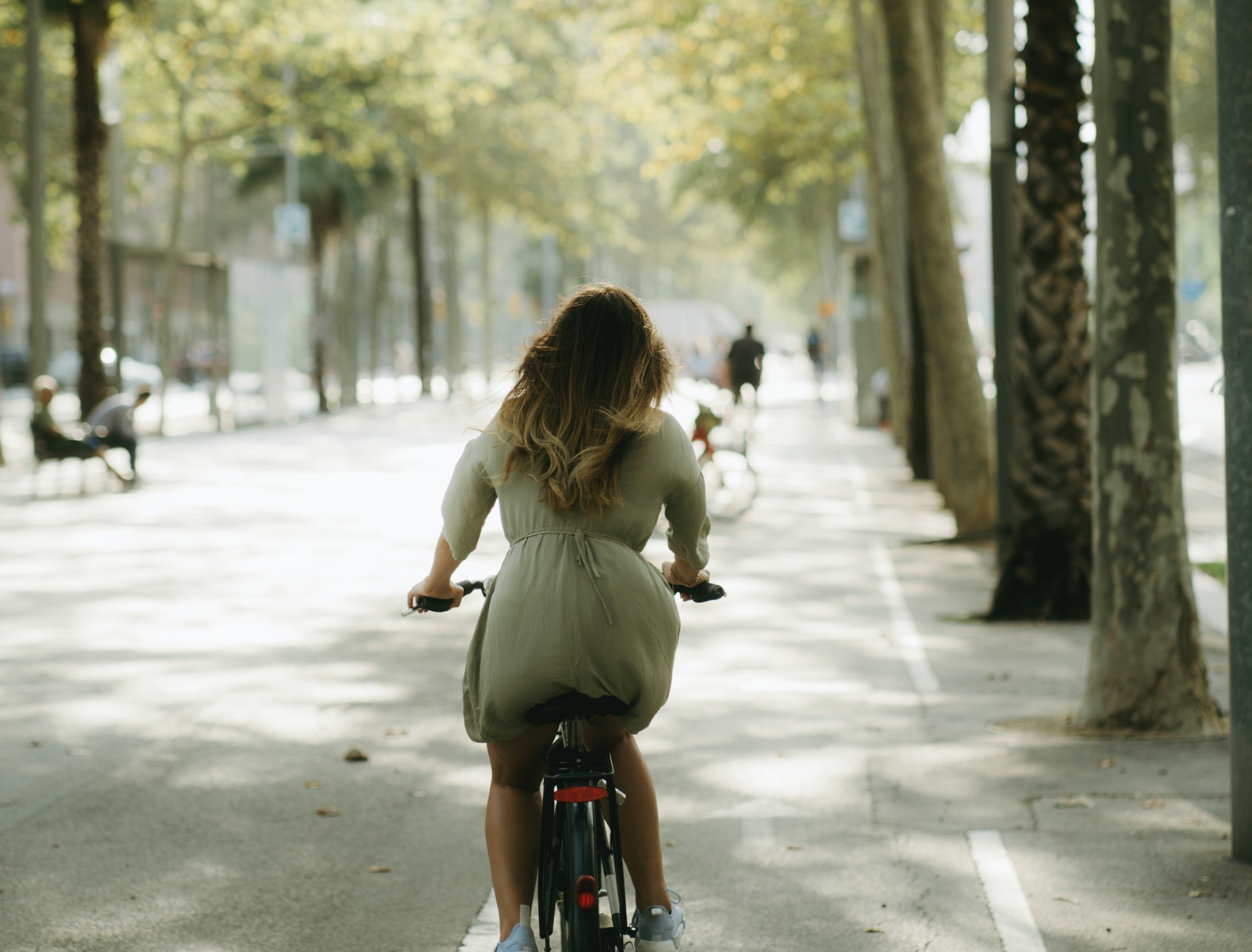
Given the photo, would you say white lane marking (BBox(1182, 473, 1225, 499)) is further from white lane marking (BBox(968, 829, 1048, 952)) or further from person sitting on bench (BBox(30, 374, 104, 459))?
white lane marking (BBox(968, 829, 1048, 952))

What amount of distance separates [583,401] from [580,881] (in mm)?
977

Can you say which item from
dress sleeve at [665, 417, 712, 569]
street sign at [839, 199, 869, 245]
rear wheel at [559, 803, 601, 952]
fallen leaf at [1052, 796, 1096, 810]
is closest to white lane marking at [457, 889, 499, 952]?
rear wheel at [559, 803, 601, 952]

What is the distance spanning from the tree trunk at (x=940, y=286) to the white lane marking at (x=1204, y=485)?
566cm

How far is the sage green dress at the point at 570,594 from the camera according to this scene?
3758 mm

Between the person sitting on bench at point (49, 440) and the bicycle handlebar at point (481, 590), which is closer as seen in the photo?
the bicycle handlebar at point (481, 590)

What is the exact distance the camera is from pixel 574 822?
3779mm

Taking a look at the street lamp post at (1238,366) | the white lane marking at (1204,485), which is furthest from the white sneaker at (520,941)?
the white lane marking at (1204,485)

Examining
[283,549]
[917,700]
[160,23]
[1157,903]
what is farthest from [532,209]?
[1157,903]

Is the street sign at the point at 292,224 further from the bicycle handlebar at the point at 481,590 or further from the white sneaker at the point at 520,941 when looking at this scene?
the white sneaker at the point at 520,941

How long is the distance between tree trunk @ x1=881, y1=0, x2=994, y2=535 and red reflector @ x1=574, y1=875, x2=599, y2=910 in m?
12.0

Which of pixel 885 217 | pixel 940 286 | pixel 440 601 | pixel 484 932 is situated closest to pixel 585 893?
pixel 440 601

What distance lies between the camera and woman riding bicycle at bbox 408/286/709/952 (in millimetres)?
3771

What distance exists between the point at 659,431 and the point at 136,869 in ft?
8.25

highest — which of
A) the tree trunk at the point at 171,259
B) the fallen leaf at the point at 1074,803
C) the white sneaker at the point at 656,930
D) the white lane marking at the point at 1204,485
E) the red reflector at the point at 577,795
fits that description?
the tree trunk at the point at 171,259
